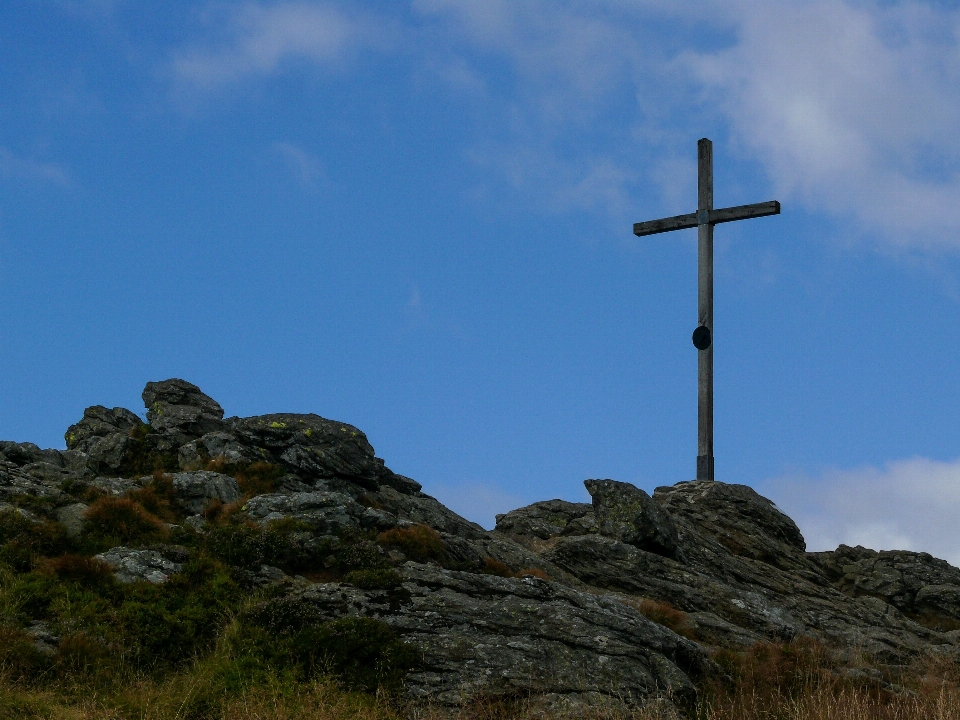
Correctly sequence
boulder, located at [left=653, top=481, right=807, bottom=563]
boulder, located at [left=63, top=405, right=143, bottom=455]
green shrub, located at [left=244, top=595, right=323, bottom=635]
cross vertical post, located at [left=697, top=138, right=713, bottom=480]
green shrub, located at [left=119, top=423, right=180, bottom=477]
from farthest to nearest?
cross vertical post, located at [left=697, top=138, right=713, bottom=480] < boulder, located at [left=653, top=481, right=807, bottom=563] < boulder, located at [left=63, top=405, right=143, bottom=455] < green shrub, located at [left=119, top=423, right=180, bottom=477] < green shrub, located at [left=244, top=595, right=323, bottom=635]

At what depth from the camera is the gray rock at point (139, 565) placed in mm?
17547

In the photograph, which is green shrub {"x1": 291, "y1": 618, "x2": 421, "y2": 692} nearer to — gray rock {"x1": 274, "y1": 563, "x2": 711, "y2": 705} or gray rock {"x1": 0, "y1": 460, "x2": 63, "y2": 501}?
gray rock {"x1": 274, "y1": 563, "x2": 711, "y2": 705}

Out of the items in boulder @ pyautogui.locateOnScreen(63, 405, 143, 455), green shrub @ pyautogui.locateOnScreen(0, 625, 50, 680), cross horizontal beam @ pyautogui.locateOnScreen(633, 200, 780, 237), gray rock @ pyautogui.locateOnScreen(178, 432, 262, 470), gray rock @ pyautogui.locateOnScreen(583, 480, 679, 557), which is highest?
cross horizontal beam @ pyautogui.locateOnScreen(633, 200, 780, 237)

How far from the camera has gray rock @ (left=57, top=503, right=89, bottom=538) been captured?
63.1 feet

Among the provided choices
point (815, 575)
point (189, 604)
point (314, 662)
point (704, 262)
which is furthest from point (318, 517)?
point (704, 262)

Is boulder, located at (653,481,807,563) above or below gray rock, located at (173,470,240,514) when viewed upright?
above

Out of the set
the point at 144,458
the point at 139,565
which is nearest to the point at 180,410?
the point at 144,458

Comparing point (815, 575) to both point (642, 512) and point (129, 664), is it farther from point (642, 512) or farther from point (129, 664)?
point (129, 664)

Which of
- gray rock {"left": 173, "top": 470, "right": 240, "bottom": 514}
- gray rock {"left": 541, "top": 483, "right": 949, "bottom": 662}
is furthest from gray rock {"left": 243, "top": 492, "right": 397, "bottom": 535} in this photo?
gray rock {"left": 541, "top": 483, "right": 949, "bottom": 662}

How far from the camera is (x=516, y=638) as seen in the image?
15.6 meters

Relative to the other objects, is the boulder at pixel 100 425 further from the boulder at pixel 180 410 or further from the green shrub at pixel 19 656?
the green shrub at pixel 19 656

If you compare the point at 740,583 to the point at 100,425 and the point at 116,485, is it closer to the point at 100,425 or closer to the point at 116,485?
the point at 116,485

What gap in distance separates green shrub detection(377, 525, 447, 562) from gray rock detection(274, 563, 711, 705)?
1416 millimetres

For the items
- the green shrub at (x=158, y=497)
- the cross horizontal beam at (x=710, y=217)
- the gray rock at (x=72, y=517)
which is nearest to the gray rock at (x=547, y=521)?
the green shrub at (x=158, y=497)
